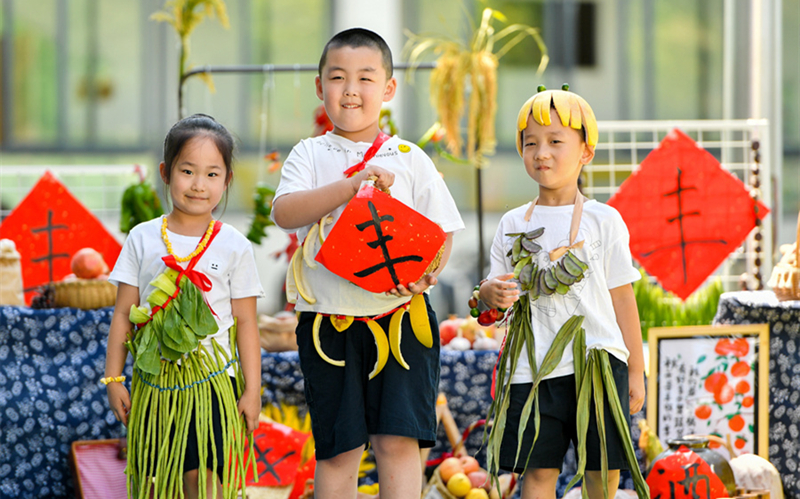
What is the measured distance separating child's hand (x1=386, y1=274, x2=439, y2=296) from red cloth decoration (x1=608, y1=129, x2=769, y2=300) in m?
1.71

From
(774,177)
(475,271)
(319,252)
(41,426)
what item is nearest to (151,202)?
(41,426)

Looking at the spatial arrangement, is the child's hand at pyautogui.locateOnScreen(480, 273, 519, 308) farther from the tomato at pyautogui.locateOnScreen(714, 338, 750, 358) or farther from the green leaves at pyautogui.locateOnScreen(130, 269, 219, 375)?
the tomato at pyautogui.locateOnScreen(714, 338, 750, 358)

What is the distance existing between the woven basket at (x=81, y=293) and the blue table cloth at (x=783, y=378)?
2265 mm

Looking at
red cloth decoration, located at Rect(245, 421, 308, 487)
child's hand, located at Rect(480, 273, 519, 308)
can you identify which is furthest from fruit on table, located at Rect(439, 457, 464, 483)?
child's hand, located at Rect(480, 273, 519, 308)

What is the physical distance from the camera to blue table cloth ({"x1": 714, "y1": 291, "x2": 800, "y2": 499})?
2.89 metres

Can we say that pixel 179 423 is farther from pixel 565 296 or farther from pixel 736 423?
pixel 736 423

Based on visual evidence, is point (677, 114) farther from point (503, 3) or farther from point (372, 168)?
point (372, 168)

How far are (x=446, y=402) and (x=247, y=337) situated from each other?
1127 millimetres

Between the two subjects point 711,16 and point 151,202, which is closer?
point 151,202

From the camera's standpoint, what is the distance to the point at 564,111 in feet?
6.42

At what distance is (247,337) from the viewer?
2.04 meters

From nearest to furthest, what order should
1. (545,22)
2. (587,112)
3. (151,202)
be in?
(587,112) → (151,202) → (545,22)

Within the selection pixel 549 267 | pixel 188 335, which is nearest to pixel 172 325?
pixel 188 335

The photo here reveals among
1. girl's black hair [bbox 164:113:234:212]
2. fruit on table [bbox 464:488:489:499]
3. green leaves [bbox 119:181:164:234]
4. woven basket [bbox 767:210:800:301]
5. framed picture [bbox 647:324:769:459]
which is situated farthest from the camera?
green leaves [bbox 119:181:164:234]
